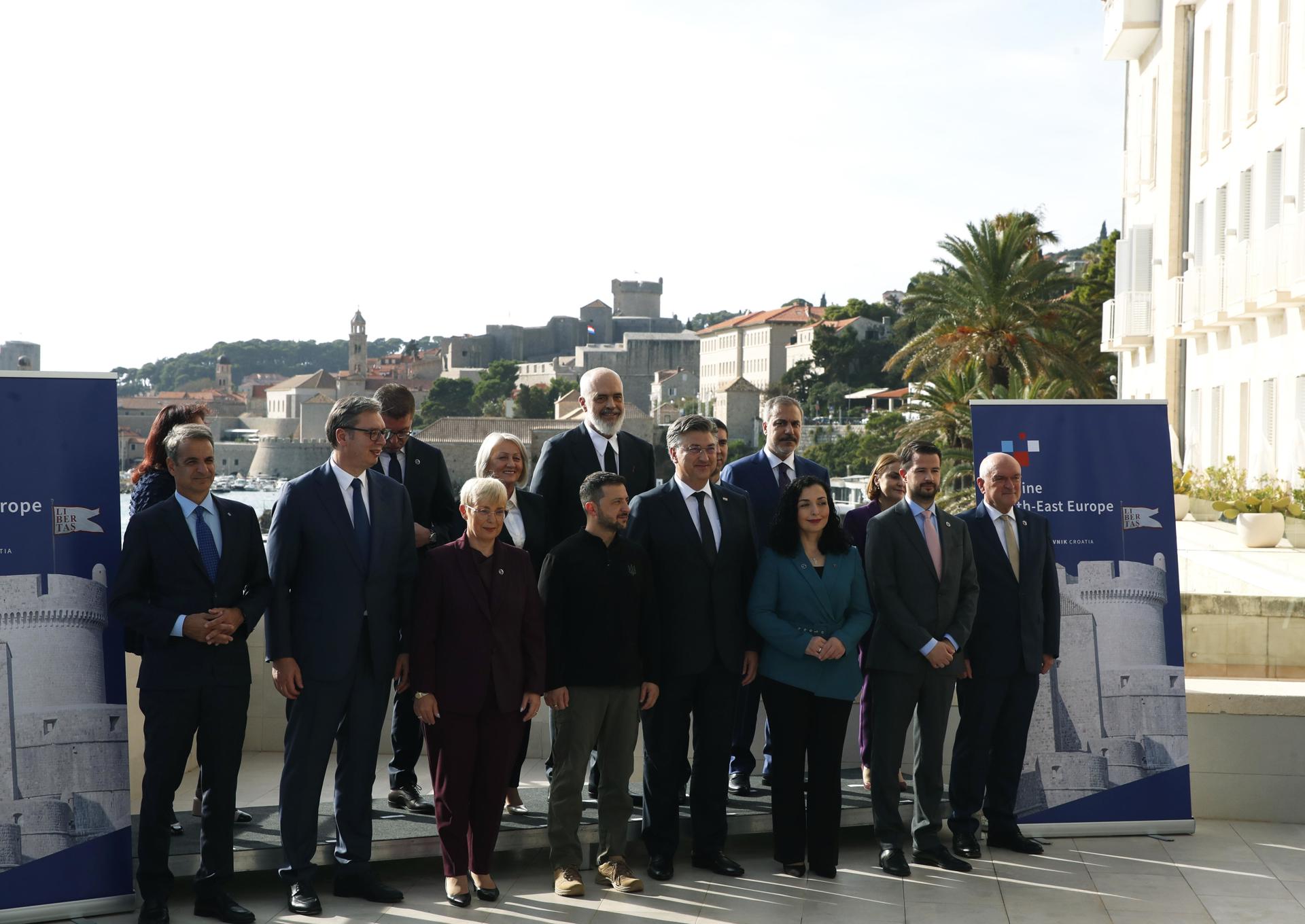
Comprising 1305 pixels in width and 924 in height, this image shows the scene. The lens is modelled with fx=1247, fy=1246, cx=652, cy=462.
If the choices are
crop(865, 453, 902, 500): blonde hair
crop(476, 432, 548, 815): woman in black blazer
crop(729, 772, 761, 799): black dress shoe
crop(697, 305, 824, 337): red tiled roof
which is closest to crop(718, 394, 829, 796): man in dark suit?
crop(729, 772, 761, 799): black dress shoe

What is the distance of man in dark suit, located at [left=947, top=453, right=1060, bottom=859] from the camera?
5.57 metres

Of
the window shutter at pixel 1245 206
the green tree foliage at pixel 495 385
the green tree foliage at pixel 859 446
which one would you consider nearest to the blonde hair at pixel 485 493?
the window shutter at pixel 1245 206

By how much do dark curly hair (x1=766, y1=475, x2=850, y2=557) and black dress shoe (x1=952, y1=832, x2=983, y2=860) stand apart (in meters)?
1.44

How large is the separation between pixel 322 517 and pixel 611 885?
1.89 m

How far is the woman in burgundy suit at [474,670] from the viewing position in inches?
190

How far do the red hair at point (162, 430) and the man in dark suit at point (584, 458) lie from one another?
1.52 meters

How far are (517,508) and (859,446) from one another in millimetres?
64395

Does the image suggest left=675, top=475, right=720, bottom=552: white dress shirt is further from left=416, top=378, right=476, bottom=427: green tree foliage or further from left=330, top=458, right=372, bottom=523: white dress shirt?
left=416, top=378, right=476, bottom=427: green tree foliage

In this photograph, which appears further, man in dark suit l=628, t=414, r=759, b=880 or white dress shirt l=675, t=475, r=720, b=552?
white dress shirt l=675, t=475, r=720, b=552

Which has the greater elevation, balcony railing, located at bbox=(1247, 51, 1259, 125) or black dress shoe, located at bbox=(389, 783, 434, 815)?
balcony railing, located at bbox=(1247, 51, 1259, 125)

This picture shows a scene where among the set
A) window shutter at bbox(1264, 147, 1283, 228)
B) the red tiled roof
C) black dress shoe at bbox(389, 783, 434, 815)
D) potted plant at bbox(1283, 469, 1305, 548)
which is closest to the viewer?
black dress shoe at bbox(389, 783, 434, 815)

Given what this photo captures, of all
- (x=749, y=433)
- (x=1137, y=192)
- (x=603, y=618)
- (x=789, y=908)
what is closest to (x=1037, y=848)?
(x=789, y=908)

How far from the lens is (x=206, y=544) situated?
4684 mm

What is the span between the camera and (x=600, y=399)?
5707mm
